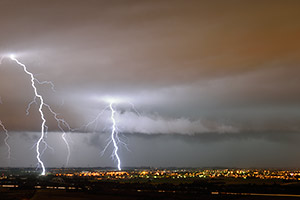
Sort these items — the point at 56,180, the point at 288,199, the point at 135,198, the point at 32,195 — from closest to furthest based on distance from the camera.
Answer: the point at 288,199, the point at 135,198, the point at 32,195, the point at 56,180

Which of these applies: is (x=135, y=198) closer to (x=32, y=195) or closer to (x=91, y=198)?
(x=91, y=198)

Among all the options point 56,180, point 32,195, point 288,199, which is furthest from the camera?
point 56,180

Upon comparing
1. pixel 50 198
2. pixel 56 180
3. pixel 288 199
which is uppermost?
pixel 56 180

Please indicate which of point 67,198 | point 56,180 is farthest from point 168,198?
point 56,180

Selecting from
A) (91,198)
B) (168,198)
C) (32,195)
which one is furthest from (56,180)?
(168,198)

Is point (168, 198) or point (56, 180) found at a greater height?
point (56, 180)

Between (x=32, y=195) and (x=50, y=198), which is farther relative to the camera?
(x=32, y=195)

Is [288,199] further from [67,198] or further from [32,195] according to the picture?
[32,195]

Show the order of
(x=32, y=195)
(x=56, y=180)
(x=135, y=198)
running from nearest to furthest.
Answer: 1. (x=135, y=198)
2. (x=32, y=195)
3. (x=56, y=180)

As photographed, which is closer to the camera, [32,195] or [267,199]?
[267,199]
